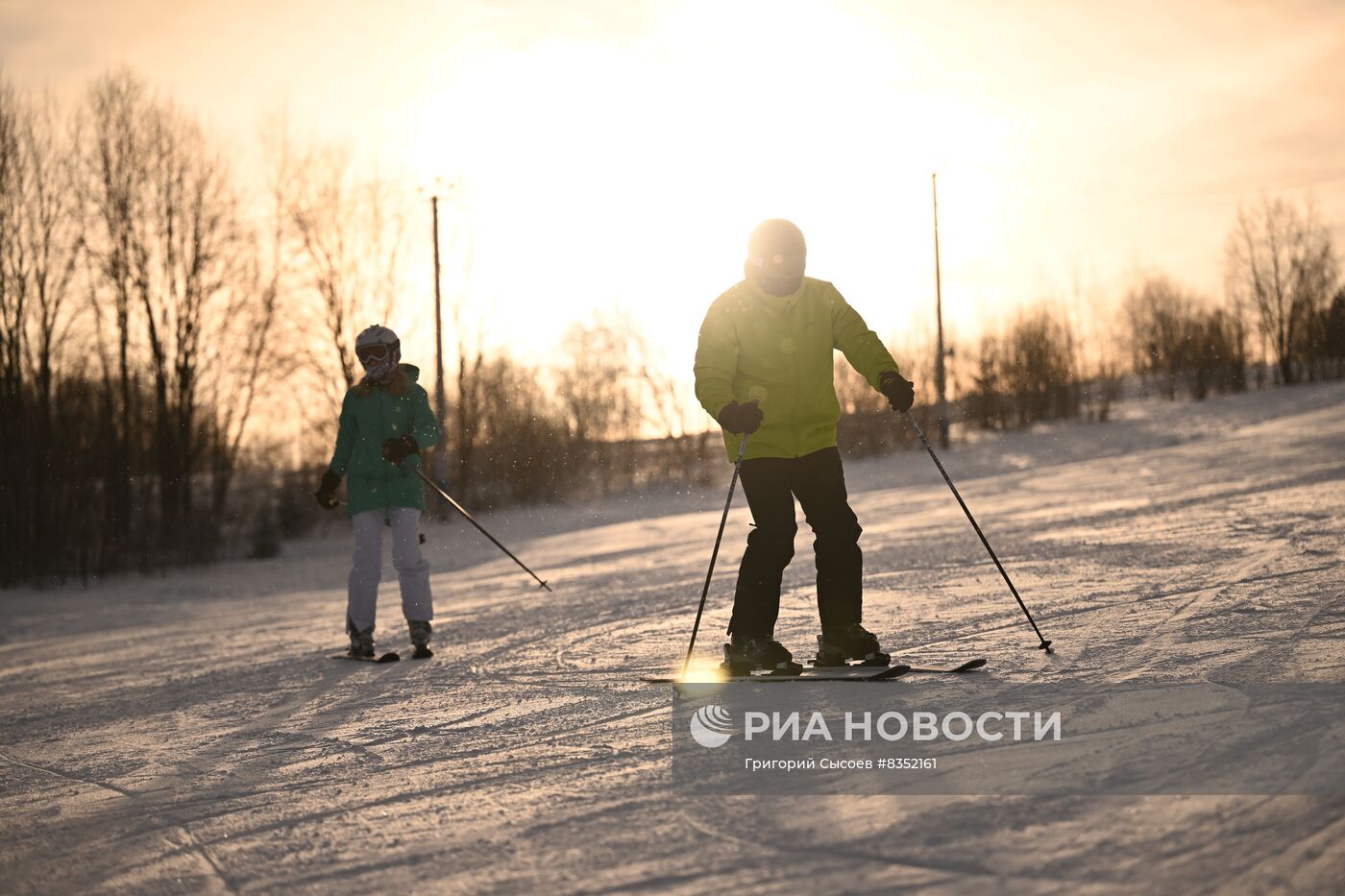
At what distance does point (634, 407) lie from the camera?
3158cm

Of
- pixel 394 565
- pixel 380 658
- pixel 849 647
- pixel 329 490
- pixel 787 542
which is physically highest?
pixel 329 490

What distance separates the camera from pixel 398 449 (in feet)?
22.5

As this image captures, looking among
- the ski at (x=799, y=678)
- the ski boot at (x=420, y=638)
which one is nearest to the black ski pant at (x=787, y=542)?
the ski at (x=799, y=678)

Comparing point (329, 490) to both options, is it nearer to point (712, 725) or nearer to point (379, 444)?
point (379, 444)

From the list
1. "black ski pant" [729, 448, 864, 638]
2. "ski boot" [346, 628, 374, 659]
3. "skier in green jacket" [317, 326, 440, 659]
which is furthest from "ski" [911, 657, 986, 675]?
"ski boot" [346, 628, 374, 659]

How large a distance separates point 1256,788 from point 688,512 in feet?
68.2

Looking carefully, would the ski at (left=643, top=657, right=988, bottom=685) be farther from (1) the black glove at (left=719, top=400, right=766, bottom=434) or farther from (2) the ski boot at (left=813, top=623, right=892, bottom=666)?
(1) the black glove at (left=719, top=400, right=766, bottom=434)

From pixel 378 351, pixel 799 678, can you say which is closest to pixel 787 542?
pixel 799 678

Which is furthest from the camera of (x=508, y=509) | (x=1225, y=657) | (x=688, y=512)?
(x=508, y=509)

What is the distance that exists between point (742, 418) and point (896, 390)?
0.70 m

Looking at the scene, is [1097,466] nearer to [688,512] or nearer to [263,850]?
[688,512]

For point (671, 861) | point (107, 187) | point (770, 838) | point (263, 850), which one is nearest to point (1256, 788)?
point (770, 838)

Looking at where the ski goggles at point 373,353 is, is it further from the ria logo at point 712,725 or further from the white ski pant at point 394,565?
the ria logo at point 712,725

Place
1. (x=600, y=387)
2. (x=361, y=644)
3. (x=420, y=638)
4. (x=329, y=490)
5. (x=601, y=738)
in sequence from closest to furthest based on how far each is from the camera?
1. (x=601, y=738)
2. (x=420, y=638)
3. (x=361, y=644)
4. (x=329, y=490)
5. (x=600, y=387)
